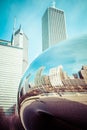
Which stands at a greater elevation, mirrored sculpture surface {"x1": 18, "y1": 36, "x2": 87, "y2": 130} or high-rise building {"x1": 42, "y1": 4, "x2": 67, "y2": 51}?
high-rise building {"x1": 42, "y1": 4, "x2": 67, "y2": 51}

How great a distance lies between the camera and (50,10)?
111m

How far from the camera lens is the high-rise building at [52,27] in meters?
102

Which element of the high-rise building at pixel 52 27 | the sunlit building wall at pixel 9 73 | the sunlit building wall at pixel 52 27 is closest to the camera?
the sunlit building wall at pixel 9 73

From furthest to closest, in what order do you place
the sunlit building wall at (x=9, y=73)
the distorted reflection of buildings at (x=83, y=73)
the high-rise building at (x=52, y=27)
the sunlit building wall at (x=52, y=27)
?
1. the sunlit building wall at (x=52, y=27)
2. the high-rise building at (x=52, y=27)
3. the sunlit building wall at (x=9, y=73)
4. the distorted reflection of buildings at (x=83, y=73)

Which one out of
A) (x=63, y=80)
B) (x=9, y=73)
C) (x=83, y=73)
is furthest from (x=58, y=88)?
(x=9, y=73)

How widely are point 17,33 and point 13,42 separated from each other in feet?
22.5

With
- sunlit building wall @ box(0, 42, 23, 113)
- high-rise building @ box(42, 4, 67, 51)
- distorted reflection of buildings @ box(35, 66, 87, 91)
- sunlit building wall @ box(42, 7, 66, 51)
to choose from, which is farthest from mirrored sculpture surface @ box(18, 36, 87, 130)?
sunlit building wall @ box(42, 7, 66, 51)

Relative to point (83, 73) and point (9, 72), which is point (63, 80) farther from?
point (9, 72)

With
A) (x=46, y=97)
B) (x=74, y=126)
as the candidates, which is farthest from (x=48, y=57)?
(x=74, y=126)

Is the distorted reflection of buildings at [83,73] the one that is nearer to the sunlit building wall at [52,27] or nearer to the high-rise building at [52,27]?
the high-rise building at [52,27]

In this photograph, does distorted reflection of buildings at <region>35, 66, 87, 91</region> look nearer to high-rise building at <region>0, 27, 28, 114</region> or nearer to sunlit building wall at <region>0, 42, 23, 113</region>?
sunlit building wall at <region>0, 42, 23, 113</region>

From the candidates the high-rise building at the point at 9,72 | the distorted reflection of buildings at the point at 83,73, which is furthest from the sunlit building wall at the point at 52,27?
the distorted reflection of buildings at the point at 83,73

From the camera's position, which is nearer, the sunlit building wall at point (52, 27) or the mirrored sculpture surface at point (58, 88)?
the mirrored sculpture surface at point (58, 88)

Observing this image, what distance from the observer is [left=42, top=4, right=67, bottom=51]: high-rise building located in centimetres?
10244
